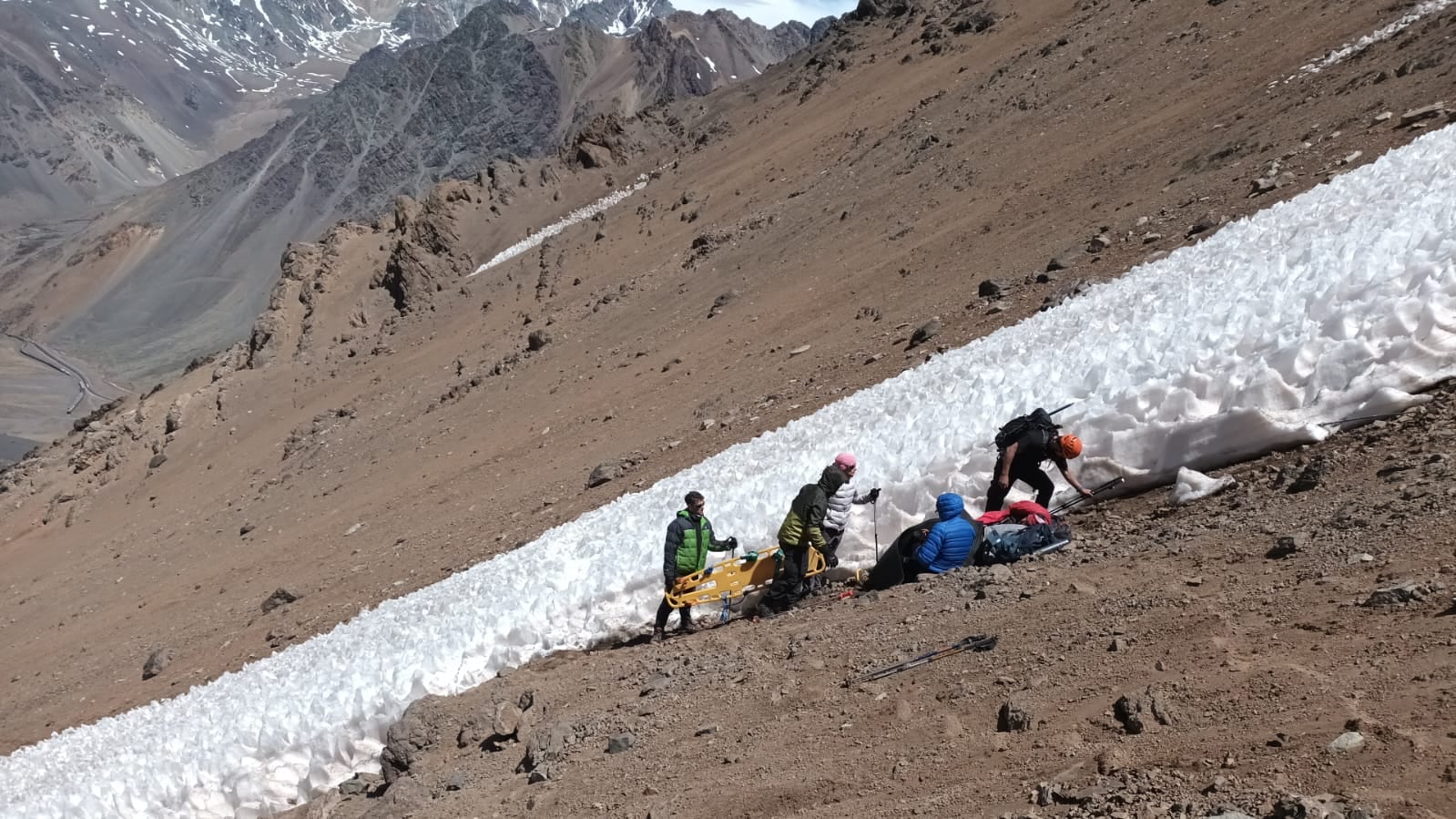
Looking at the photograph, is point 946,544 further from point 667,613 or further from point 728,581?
point 667,613

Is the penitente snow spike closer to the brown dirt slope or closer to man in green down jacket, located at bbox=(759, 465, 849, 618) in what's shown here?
the brown dirt slope

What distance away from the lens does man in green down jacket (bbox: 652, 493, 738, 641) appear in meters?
9.21

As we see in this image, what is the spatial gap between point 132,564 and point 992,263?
2150cm

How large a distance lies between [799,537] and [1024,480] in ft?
6.05

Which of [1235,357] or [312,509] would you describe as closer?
[1235,357]

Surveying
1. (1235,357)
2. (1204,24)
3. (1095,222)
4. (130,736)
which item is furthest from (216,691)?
(1204,24)

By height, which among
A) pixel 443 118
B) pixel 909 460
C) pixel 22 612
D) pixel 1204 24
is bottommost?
pixel 22 612

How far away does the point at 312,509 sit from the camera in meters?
22.7

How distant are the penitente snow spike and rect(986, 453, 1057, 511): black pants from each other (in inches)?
89.5

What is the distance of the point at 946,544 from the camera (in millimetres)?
7773

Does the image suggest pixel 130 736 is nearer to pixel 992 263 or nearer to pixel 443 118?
pixel 992 263

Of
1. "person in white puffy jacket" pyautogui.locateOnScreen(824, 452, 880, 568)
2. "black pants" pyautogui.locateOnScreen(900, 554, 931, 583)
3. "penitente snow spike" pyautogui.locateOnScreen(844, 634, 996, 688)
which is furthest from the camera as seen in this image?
"person in white puffy jacket" pyautogui.locateOnScreen(824, 452, 880, 568)

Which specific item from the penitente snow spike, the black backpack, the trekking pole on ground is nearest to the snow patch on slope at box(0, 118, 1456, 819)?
the trekking pole on ground

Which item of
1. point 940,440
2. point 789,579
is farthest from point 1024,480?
point 789,579
